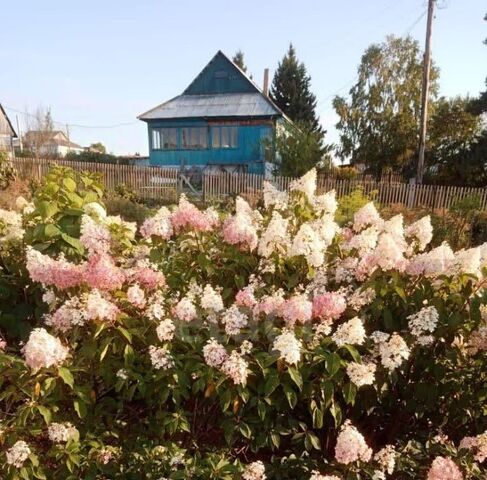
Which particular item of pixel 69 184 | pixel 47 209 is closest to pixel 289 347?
pixel 47 209

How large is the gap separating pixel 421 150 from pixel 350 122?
752cm

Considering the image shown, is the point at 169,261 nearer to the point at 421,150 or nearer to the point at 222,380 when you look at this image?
the point at 222,380

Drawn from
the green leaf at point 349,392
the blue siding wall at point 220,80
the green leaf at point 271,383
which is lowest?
the green leaf at point 349,392

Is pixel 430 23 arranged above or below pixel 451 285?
above

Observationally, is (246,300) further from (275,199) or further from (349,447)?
(275,199)

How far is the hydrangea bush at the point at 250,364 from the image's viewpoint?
1927 mm

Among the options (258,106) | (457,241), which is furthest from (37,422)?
(258,106)

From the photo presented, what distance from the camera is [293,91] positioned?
107ft

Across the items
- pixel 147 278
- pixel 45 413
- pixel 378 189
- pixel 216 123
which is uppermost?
pixel 216 123

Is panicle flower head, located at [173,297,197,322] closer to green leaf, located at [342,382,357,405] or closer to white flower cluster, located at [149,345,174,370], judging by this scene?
white flower cluster, located at [149,345,174,370]

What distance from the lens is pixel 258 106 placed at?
77.5 ft

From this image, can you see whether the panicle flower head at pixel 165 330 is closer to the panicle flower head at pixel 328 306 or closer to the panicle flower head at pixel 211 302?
the panicle flower head at pixel 211 302

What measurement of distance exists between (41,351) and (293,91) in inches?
1309

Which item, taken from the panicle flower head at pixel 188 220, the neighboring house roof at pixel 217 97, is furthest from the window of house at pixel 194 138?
the panicle flower head at pixel 188 220
